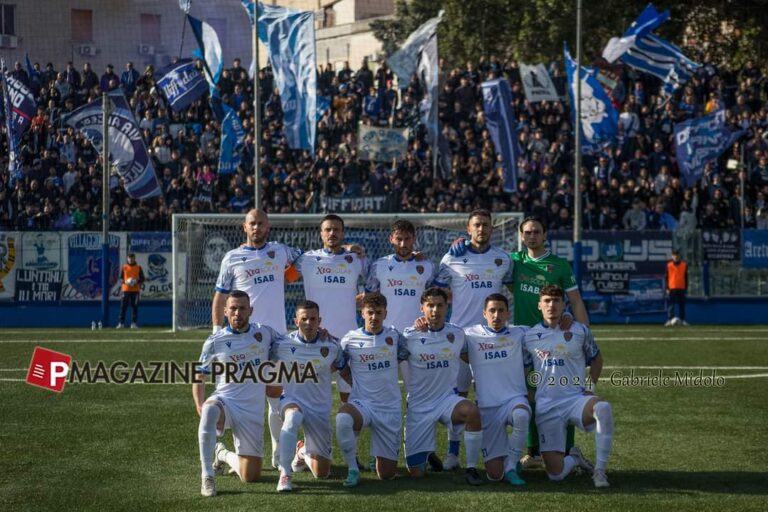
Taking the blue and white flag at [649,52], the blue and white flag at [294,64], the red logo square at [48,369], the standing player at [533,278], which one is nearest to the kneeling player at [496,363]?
the standing player at [533,278]

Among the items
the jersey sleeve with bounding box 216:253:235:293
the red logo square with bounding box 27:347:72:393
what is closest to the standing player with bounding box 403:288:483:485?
the jersey sleeve with bounding box 216:253:235:293

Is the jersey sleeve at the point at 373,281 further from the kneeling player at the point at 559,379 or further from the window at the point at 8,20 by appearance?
the window at the point at 8,20

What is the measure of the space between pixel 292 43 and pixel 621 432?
625 inches

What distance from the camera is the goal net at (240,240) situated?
20.4m

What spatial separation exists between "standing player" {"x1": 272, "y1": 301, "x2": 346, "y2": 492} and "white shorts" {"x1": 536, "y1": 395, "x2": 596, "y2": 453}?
176 centimetres

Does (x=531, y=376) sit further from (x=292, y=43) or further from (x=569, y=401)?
(x=292, y=43)

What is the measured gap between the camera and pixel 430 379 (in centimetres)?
874

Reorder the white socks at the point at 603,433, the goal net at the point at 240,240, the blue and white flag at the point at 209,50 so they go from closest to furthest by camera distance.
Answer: the white socks at the point at 603,433 < the goal net at the point at 240,240 < the blue and white flag at the point at 209,50

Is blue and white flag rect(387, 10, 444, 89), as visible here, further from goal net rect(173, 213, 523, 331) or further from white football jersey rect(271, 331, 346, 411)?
white football jersey rect(271, 331, 346, 411)

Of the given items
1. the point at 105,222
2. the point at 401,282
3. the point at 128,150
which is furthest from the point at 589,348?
the point at 128,150

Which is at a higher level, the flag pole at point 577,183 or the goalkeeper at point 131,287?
the flag pole at point 577,183

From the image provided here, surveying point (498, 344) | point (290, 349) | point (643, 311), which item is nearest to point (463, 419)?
point (498, 344)

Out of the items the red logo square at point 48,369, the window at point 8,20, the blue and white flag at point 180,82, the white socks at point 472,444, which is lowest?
the red logo square at point 48,369

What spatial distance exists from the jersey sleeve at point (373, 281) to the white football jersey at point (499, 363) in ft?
4.08
